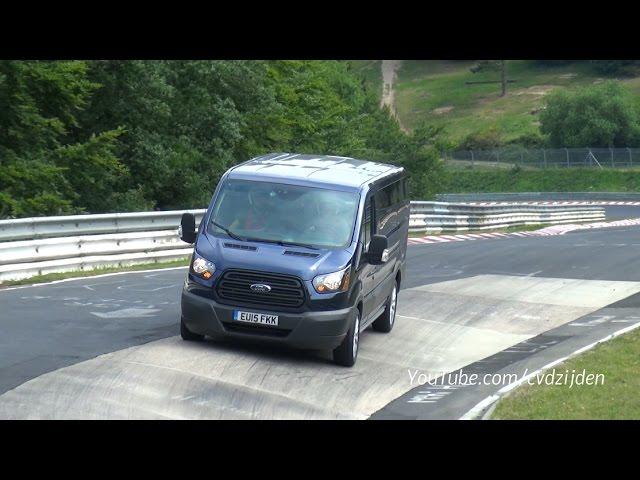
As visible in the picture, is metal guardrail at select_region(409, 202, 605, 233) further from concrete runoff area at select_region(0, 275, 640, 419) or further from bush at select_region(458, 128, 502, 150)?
bush at select_region(458, 128, 502, 150)

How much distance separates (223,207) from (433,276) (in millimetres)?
9328

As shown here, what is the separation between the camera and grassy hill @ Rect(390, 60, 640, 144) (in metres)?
118

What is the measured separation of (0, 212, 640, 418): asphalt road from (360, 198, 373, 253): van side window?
138cm

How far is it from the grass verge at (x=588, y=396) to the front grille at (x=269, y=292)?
259cm

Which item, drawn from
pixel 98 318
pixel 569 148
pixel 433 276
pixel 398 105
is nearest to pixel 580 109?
pixel 569 148

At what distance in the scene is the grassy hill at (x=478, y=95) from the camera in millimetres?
117794

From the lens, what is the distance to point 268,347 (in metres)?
13.1

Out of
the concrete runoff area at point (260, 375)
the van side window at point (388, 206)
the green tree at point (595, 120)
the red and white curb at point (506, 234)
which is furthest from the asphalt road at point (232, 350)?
the green tree at point (595, 120)

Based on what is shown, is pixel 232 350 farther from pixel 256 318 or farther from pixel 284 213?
pixel 284 213

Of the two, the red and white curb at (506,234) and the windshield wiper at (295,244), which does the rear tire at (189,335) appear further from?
the red and white curb at (506,234)

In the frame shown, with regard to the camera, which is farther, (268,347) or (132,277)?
(132,277)

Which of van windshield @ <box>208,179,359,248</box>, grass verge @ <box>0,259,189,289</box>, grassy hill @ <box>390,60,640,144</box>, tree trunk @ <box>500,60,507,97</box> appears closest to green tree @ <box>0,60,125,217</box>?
grass verge @ <box>0,259,189,289</box>
